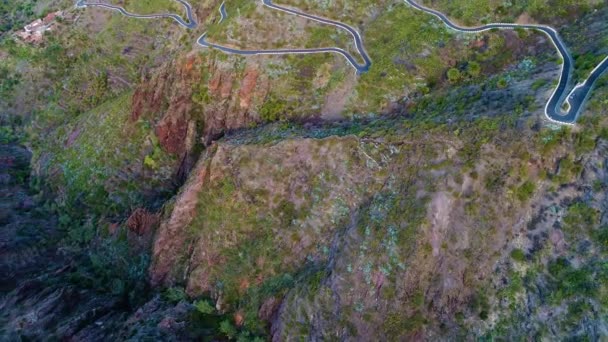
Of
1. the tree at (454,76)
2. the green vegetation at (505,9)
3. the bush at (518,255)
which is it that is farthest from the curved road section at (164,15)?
the bush at (518,255)

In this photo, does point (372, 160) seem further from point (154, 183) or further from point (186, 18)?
point (186, 18)

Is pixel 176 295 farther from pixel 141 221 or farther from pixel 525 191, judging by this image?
pixel 525 191

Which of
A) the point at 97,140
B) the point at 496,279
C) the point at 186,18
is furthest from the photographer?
the point at 186,18

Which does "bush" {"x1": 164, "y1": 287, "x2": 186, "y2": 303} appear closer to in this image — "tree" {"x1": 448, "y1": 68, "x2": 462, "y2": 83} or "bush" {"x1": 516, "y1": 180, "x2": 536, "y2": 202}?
"bush" {"x1": 516, "y1": 180, "x2": 536, "y2": 202}

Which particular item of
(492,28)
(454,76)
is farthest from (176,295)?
(492,28)

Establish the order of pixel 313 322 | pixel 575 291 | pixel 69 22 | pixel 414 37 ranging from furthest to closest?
pixel 69 22, pixel 414 37, pixel 313 322, pixel 575 291

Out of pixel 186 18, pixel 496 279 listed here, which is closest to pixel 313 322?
pixel 496 279

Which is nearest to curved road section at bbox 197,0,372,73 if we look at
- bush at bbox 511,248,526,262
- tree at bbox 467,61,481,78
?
tree at bbox 467,61,481,78
